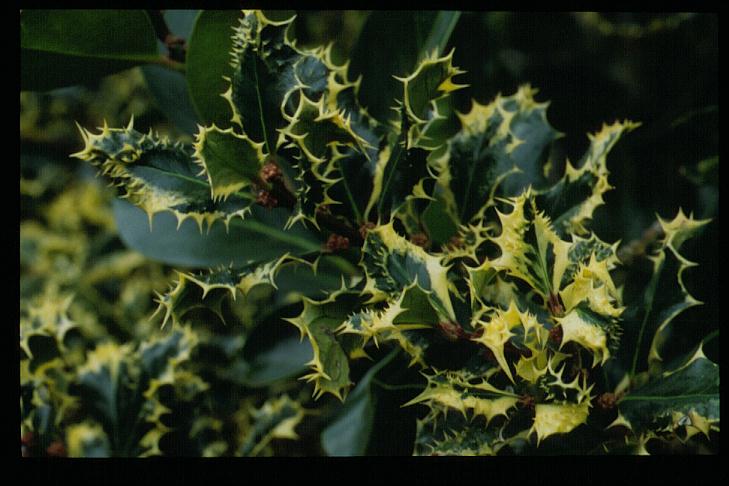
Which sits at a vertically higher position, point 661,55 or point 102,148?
point 661,55

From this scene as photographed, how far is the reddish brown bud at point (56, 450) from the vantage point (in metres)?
1.47

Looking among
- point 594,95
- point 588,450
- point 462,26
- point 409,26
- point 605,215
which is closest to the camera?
point 588,450

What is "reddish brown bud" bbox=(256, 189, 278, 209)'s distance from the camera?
1071 mm

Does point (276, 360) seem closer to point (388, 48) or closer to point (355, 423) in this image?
point (355, 423)

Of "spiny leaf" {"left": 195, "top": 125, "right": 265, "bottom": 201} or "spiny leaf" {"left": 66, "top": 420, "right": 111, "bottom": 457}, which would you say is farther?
"spiny leaf" {"left": 66, "top": 420, "right": 111, "bottom": 457}

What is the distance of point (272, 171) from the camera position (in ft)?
3.49

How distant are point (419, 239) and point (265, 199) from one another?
267mm

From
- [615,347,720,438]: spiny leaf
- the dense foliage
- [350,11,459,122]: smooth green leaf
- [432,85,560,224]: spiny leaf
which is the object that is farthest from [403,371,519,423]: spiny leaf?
[350,11,459,122]: smooth green leaf

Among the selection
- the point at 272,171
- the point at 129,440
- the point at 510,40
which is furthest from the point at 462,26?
the point at 129,440

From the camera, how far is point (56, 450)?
1480 millimetres

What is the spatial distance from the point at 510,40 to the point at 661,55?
409 mm

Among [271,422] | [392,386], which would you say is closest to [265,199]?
[392,386]

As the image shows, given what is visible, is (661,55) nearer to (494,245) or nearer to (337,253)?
(494,245)

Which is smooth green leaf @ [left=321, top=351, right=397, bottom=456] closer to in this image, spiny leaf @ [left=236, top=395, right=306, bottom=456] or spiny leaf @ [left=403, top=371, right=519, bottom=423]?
spiny leaf @ [left=236, top=395, right=306, bottom=456]
